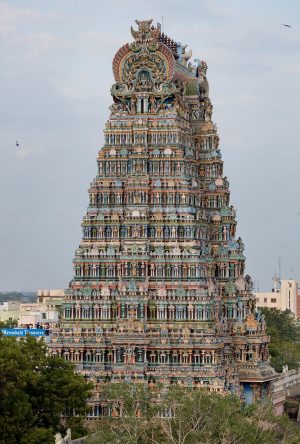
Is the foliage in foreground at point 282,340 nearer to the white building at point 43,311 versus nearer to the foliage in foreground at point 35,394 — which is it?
the white building at point 43,311

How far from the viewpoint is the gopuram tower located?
2997 inches

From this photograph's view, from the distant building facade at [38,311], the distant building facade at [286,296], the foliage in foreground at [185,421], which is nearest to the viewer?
the foliage in foreground at [185,421]

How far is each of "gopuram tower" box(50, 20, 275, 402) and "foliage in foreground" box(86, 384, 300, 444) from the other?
9.48m

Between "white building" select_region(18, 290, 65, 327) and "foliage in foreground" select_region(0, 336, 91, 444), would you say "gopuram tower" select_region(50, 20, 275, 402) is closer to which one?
"foliage in foreground" select_region(0, 336, 91, 444)

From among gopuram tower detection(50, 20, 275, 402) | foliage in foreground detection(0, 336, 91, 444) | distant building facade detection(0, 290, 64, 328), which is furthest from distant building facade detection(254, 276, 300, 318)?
foliage in foreground detection(0, 336, 91, 444)

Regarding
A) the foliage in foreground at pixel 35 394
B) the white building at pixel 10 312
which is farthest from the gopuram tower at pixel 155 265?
the white building at pixel 10 312

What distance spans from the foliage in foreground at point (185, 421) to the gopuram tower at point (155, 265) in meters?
9.48

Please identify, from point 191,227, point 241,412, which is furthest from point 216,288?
point 241,412

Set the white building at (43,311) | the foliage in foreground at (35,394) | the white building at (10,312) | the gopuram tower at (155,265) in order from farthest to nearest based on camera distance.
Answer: the white building at (10,312), the white building at (43,311), the gopuram tower at (155,265), the foliage in foreground at (35,394)

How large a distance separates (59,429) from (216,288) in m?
16.3

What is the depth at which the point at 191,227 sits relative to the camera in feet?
256

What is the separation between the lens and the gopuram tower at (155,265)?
76.1 m

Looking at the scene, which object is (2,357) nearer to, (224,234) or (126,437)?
(126,437)

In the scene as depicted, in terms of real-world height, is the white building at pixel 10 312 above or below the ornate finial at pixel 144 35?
below
